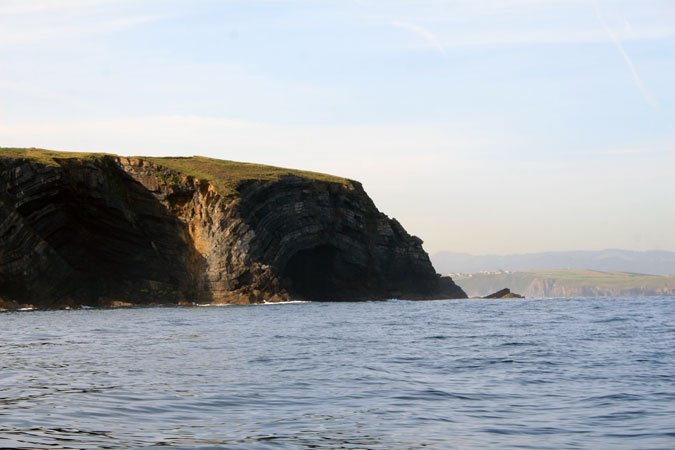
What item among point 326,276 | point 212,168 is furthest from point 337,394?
point 326,276

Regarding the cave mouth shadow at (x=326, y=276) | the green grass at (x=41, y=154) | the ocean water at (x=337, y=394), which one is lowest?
the ocean water at (x=337, y=394)

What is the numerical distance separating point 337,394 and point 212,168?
99.3 m

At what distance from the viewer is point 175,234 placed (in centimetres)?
10050

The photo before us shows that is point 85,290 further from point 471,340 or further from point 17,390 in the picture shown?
A: point 17,390

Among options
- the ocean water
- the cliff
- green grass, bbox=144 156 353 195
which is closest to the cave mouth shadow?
the cliff

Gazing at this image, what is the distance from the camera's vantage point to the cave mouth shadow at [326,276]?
381ft

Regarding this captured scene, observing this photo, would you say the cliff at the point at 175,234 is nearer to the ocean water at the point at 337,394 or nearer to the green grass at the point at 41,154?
the green grass at the point at 41,154

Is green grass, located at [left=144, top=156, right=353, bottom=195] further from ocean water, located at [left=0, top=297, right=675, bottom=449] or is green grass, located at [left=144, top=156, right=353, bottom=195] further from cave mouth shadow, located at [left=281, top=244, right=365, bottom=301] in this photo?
ocean water, located at [left=0, top=297, right=675, bottom=449]

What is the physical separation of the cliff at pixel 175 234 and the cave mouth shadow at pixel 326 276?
17 centimetres

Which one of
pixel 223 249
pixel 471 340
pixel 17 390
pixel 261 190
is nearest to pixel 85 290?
pixel 223 249

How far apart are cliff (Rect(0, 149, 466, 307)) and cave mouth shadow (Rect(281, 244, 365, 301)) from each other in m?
0.17

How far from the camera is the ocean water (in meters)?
12.2

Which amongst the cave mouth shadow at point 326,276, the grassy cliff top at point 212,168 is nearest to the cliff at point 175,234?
the cave mouth shadow at point 326,276

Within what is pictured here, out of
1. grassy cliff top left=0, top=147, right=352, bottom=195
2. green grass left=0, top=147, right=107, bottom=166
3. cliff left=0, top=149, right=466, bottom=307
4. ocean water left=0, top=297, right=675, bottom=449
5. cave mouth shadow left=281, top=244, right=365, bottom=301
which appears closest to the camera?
ocean water left=0, top=297, right=675, bottom=449
